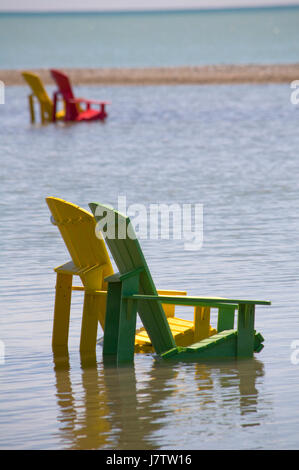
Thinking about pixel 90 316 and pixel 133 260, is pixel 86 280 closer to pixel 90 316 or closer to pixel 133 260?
pixel 90 316

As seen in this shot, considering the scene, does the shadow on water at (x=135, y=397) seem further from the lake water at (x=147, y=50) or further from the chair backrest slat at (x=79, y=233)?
the lake water at (x=147, y=50)

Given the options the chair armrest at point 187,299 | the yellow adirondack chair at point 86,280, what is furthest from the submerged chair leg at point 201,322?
the chair armrest at point 187,299

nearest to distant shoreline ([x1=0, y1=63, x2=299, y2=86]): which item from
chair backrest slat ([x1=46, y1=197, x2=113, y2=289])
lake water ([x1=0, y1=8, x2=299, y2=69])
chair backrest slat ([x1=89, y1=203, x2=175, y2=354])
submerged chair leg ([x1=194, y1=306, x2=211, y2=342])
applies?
lake water ([x1=0, y1=8, x2=299, y2=69])

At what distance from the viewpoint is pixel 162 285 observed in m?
7.57

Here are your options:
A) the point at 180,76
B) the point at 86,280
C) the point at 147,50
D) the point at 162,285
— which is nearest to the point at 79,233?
the point at 86,280

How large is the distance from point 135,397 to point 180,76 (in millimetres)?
34861

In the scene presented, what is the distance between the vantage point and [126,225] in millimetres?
5461

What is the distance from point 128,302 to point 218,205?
5.75 meters

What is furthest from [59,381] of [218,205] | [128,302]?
[218,205]

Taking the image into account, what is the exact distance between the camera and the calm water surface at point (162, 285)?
486 cm

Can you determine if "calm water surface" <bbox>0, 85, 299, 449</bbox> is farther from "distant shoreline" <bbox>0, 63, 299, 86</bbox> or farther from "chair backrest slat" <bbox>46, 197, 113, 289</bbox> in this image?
"distant shoreline" <bbox>0, 63, 299, 86</bbox>
